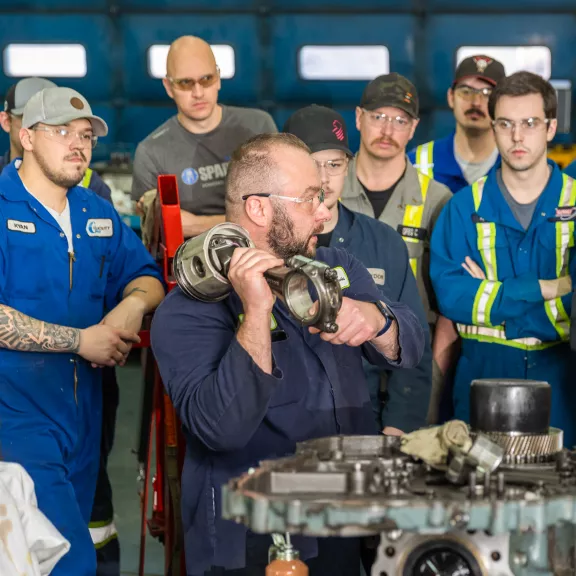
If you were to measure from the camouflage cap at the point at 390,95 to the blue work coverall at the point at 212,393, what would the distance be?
1.81 m

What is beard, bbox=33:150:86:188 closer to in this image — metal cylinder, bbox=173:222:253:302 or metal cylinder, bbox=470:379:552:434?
metal cylinder, bbox=173:222:253:302

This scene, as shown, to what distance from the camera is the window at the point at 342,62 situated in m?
8.05

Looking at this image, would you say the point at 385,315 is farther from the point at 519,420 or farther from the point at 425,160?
the point at 425,160

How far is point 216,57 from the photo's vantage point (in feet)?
26.6

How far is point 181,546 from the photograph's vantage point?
3.08 m

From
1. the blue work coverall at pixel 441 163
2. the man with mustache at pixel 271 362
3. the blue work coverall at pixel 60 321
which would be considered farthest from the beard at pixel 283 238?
the blue work coverall at pixel 441 163

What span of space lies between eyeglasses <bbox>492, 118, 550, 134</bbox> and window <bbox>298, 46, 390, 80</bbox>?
4213mm

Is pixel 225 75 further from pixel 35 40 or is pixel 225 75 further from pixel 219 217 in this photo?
pixel 219 217

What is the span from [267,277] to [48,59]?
637 cm

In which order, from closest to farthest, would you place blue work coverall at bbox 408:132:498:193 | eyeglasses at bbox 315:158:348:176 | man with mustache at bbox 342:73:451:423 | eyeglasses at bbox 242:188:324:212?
1. eyeglasses at bbox 242:188:324:212
2. eyeglasses at bbox 315:158:348:176
3. man with mustache at bbox 342:73:451:423
4. blue work coverall at bbox 408:132:498:193

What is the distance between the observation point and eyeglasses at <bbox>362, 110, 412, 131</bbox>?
429 cm

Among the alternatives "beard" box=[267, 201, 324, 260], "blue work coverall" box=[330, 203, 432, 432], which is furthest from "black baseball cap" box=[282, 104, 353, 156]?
"beard" box=[267, 201, 324, 260]

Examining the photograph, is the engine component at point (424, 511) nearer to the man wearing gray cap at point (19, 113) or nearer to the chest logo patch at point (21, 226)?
the chest logo patch at point (21, 226)

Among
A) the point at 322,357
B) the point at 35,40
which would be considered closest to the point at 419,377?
the point at 322,357
